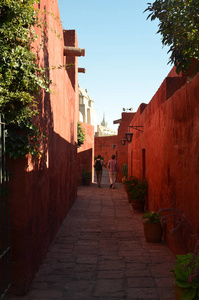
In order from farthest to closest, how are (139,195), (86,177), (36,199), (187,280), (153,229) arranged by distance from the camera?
(86,177)
(139,195)
(153,229)
(36,199)
(187,280)

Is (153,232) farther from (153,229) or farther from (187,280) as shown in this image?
(187,280)

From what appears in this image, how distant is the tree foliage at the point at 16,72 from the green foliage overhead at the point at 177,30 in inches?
119

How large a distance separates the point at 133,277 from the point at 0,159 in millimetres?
2330

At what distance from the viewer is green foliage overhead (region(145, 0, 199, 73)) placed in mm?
5914

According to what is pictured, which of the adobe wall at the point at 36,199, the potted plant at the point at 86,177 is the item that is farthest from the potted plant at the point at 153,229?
the potted plant at the point at 86,177

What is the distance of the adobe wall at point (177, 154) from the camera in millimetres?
4004

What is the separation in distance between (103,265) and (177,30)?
14.0 ft

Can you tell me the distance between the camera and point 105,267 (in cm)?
469

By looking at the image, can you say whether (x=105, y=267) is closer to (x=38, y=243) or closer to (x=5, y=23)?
(x=38, y=243)

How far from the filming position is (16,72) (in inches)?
144

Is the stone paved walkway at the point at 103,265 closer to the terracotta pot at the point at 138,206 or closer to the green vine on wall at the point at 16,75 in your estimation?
the terracotta pot at the point at 138,206

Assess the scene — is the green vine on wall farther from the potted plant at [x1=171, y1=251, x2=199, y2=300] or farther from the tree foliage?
the potted plant at [x1=171, y1=251, x2=199, y2=300]

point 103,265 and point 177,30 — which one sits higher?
point 177,30

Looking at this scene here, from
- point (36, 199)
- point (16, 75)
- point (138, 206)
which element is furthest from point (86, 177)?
point (16, 75)
